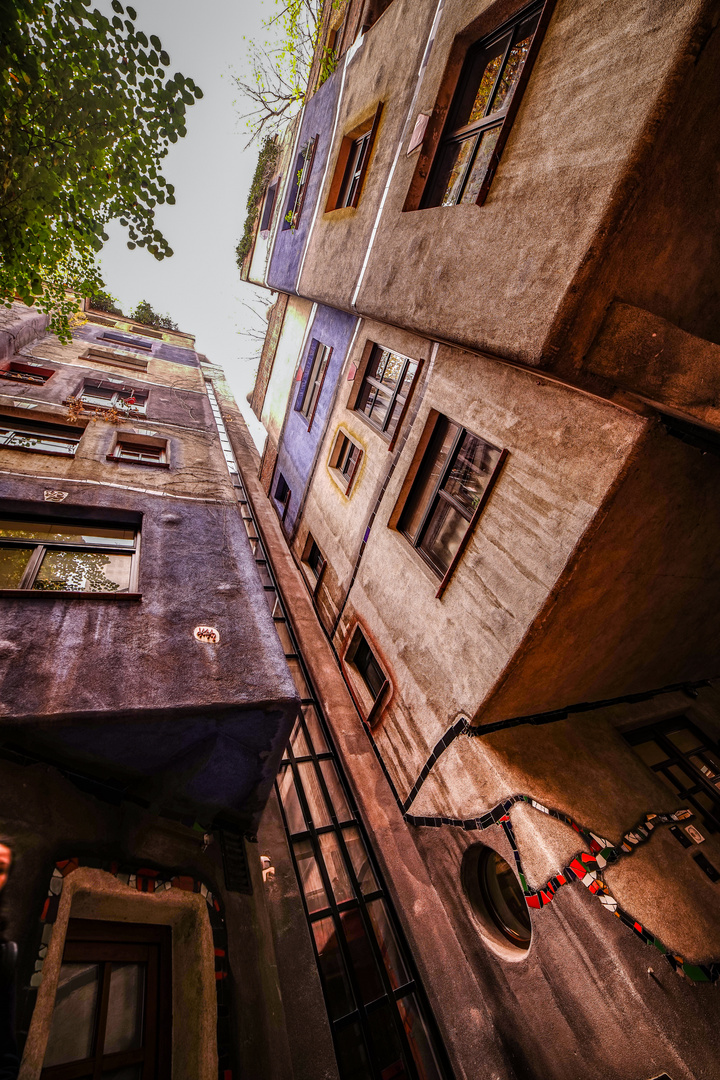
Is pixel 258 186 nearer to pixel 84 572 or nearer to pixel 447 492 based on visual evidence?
pixel 447 492

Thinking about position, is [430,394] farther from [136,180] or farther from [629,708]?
[629,708]

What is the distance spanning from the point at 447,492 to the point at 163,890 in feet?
17.1

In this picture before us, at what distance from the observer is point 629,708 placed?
5996 mm

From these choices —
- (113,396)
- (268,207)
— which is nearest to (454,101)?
(113,396)

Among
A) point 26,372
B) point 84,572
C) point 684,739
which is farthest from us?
point 26,372

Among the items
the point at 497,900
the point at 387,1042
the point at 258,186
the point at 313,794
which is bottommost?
the point at 387,1042

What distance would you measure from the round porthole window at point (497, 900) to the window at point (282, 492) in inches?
344

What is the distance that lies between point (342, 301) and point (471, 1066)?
9.92 m

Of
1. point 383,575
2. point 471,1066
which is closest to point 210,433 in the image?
point 383,575

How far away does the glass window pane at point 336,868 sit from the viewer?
464 centimetres

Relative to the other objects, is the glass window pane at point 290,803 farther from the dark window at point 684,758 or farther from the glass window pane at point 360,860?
the dark window at point 684,758

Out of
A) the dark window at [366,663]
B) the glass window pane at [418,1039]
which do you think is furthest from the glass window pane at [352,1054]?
the dark window at [366,663]

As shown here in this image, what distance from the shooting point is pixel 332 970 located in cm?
411

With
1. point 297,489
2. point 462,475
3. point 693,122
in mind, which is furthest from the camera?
point 297,489
